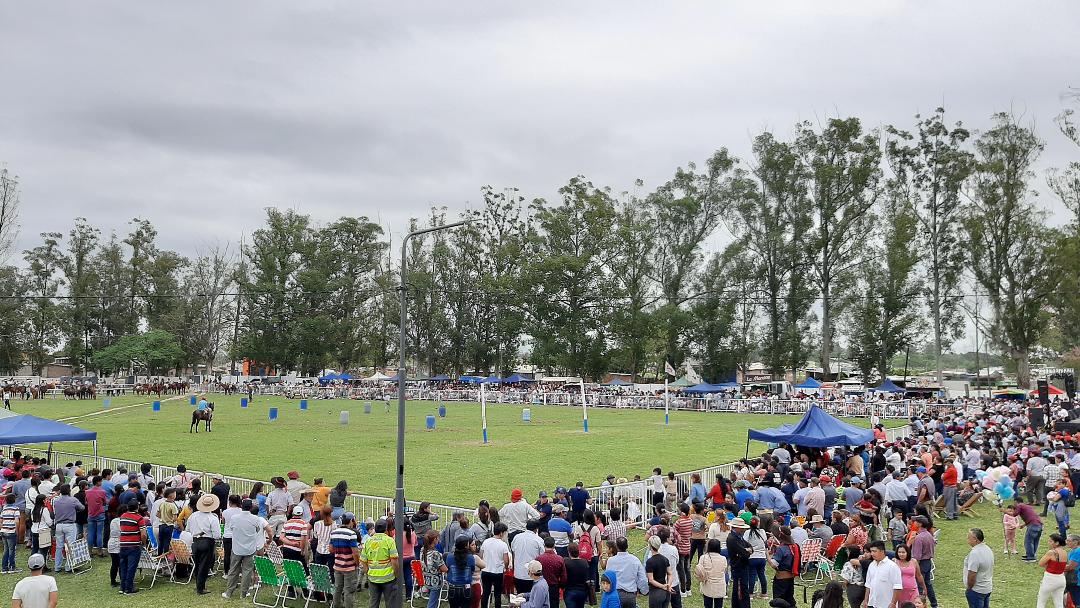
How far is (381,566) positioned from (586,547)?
2.88 m

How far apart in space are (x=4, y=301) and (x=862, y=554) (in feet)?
312

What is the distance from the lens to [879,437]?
81.9ft

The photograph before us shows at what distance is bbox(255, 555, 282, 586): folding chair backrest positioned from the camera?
11566 millimetres

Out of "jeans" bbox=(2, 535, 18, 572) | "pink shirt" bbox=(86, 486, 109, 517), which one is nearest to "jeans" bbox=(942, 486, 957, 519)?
"pink shirt" bbox=(86, 486, 109, 517)

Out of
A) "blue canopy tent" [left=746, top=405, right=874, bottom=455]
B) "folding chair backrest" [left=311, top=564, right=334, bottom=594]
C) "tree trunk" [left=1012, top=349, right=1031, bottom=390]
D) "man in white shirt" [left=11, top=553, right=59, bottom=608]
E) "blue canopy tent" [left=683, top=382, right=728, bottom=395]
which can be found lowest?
"folding chair backrest" [left=311, top=564, right=334, bottom=594]

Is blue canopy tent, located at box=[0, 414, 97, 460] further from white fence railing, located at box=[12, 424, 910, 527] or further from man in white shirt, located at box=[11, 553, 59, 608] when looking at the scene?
man in white shirt, located at box=[11, 553, 59, 608]

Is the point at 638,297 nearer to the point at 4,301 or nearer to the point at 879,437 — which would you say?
the point at 879,437

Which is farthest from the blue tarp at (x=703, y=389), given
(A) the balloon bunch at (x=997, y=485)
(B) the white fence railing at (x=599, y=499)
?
(B) the white fence railing at (x=599, y=499)

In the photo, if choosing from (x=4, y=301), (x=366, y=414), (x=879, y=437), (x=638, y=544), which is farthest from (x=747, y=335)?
(x=4, y=301)

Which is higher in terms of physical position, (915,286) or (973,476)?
(915,286)

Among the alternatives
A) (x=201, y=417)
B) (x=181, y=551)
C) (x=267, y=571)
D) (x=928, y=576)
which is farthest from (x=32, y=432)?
(x=928, y=576)

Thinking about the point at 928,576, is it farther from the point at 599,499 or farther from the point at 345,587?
the point at 345,587

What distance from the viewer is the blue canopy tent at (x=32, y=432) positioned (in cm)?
1798

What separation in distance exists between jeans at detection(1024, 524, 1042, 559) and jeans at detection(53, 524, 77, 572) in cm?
1686
